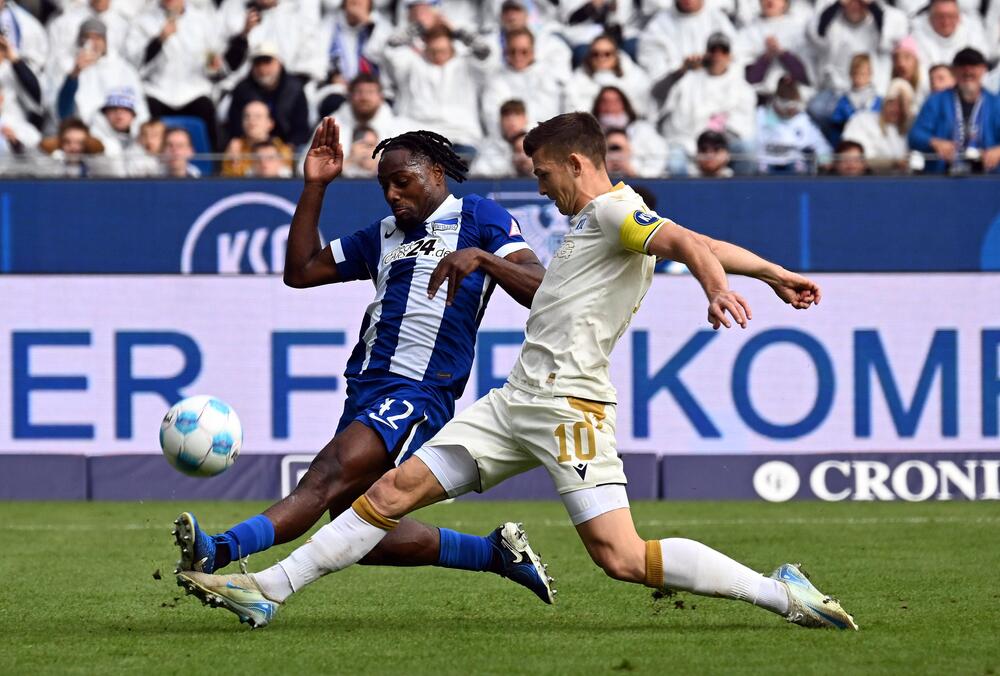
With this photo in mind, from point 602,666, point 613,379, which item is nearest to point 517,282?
point 602,666

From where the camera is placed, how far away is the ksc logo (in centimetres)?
1401

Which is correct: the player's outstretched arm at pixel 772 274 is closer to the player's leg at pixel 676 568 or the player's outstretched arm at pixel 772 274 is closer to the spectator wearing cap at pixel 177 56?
the player's leg at pixel 676 568

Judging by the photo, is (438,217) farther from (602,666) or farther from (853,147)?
(853,147)

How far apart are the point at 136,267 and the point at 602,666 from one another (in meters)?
9.52

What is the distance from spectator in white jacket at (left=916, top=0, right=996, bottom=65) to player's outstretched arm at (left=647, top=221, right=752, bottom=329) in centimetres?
→ 1100

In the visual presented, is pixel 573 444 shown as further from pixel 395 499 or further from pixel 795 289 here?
pixel 795 289

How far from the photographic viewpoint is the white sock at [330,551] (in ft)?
19.8

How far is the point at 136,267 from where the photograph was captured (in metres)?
14.0

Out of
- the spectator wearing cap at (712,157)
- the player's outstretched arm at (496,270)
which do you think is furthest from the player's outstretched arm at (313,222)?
the spectator wearing cap at (712,157)

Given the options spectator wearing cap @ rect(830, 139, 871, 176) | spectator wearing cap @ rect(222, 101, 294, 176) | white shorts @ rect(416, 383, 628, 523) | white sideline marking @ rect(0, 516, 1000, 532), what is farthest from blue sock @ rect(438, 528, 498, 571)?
spectator wearing cap @ rect(222, 101, 294, 176)

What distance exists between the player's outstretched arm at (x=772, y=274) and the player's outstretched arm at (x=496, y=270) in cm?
93

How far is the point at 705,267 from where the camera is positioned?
541 cm

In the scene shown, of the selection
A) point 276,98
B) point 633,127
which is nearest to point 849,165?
point 633,127

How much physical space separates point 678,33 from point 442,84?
2.51 m
